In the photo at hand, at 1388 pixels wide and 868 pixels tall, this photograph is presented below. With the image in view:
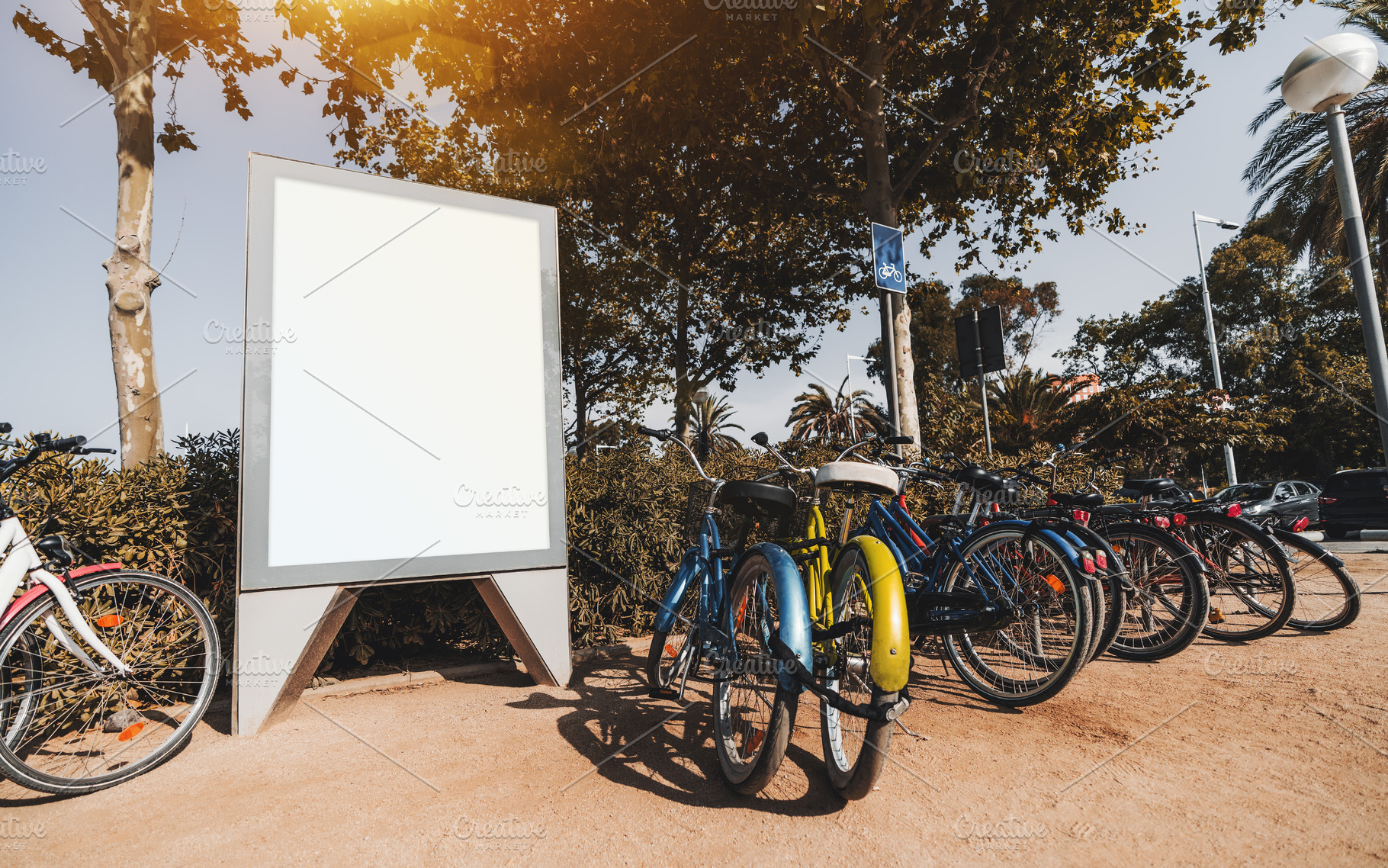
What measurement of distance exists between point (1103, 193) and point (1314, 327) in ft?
102

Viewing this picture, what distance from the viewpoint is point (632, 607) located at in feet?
16.7

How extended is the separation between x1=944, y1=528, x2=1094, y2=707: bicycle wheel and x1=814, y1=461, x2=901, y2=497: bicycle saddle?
74 cm

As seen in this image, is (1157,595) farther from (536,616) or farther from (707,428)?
(707,428)

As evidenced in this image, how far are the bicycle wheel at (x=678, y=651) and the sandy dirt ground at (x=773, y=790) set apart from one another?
189 mm

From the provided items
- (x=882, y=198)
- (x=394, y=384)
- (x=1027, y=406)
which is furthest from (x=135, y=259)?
(x=1027, y=406)

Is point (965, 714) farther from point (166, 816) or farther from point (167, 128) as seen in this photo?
point (167, 128)

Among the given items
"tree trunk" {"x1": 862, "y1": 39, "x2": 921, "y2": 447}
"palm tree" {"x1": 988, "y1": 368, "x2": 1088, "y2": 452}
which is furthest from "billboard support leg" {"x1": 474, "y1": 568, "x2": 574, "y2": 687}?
"palm tree" {"x1": 988, "y1": 368, "x2": 1088, "y2": 452}

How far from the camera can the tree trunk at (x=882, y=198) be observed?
7.91 meters

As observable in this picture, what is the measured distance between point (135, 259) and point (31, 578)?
11.2 ft

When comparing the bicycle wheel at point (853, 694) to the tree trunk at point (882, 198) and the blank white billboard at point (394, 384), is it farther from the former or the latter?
the tree trunk at point (882, 198)

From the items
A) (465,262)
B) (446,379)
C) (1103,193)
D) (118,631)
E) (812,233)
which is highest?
(812,233)

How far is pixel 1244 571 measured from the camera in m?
4.65

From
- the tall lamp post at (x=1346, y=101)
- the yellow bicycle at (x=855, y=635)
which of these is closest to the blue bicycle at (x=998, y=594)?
the yellow bicycle at (x=855, y=635)

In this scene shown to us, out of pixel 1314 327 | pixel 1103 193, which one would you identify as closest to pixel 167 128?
pixel 1103 193
